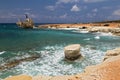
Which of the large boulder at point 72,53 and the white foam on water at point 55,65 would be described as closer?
the white foam on water at point 55,65

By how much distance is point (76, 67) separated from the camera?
19516 millimetres

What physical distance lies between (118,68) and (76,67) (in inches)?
436

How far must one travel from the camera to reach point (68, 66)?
19.9 meters

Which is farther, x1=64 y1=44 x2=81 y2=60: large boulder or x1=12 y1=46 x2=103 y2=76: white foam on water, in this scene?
x1=64 y1=44 x2=81 y2=60: large boulder

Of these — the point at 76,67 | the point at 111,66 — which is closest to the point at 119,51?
the point at 76,67

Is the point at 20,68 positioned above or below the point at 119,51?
below

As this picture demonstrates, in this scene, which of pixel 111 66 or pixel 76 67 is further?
pixel 76 67

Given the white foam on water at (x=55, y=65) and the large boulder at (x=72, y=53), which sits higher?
the large boulder at (x=72, y=53)

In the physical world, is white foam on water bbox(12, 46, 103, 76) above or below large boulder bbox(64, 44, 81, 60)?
below

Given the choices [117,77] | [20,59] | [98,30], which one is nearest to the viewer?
[117,77]

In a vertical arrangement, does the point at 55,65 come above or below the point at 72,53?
below

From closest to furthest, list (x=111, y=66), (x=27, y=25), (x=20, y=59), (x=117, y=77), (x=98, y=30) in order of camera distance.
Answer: (x=117, y=77) < (x=111, y=66) < (x=20, y=59) < (x=98, y=30) < (x=27, y=25)

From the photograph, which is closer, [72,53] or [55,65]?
[55,65]

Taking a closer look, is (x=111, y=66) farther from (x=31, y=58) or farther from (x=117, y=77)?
(x=31, y=58)
